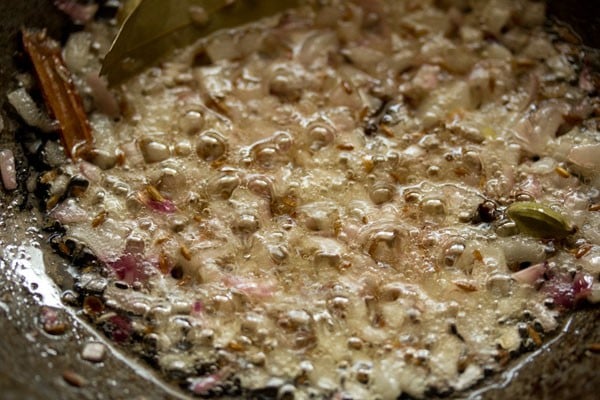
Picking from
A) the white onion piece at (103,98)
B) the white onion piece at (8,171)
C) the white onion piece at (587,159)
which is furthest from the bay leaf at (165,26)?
the white onion piece at (587,159)

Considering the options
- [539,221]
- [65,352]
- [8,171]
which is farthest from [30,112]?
[539,221]

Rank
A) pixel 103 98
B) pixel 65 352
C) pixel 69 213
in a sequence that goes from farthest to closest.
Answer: pixel 103 98, pixel 69 213, pixel 65 352

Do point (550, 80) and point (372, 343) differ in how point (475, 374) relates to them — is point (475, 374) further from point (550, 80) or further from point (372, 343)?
point (550, 80)

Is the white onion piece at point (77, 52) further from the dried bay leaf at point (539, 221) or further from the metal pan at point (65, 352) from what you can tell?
the dried bay leaf at point (539, 221)

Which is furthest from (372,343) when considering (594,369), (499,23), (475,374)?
(499,23)

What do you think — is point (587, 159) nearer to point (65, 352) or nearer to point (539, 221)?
point (539, 221)

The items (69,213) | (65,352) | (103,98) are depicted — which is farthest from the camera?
(103,98)

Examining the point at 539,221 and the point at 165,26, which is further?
the point at 165,26
